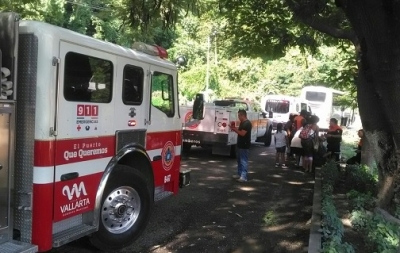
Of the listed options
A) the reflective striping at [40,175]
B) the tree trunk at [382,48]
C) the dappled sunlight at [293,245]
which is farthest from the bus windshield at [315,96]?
the reflective striping at [40,175]

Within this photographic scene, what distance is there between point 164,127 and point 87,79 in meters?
1.87

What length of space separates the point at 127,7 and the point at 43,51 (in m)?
5.50

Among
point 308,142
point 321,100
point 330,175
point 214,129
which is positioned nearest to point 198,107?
point 330,175

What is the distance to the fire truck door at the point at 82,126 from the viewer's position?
13.8ft

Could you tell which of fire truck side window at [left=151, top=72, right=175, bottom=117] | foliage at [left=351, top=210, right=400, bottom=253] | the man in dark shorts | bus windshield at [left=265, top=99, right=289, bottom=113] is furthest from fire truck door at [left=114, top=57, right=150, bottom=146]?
bus windshield at [left=265, top=99, right=289, bottom=113]

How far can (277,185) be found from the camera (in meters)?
10.0

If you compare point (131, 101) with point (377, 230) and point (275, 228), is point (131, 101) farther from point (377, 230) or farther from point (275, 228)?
point (377, 230)

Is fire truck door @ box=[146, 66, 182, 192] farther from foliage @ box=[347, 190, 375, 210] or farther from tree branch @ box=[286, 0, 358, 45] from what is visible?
foliage @ box=[347, 190, 375, 210]

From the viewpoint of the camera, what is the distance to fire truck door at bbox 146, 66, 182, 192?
5969mm

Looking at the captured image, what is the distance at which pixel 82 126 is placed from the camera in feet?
14.7

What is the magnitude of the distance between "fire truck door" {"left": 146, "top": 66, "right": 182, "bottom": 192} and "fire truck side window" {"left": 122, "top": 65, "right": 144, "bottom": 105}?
0.98ft

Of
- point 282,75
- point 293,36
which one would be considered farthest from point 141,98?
point 282,75

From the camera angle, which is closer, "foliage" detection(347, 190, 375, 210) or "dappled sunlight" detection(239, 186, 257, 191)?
"foliage" detection(347, 190, 375, 210)

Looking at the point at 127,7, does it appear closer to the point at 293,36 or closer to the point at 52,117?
the point at 293,36
